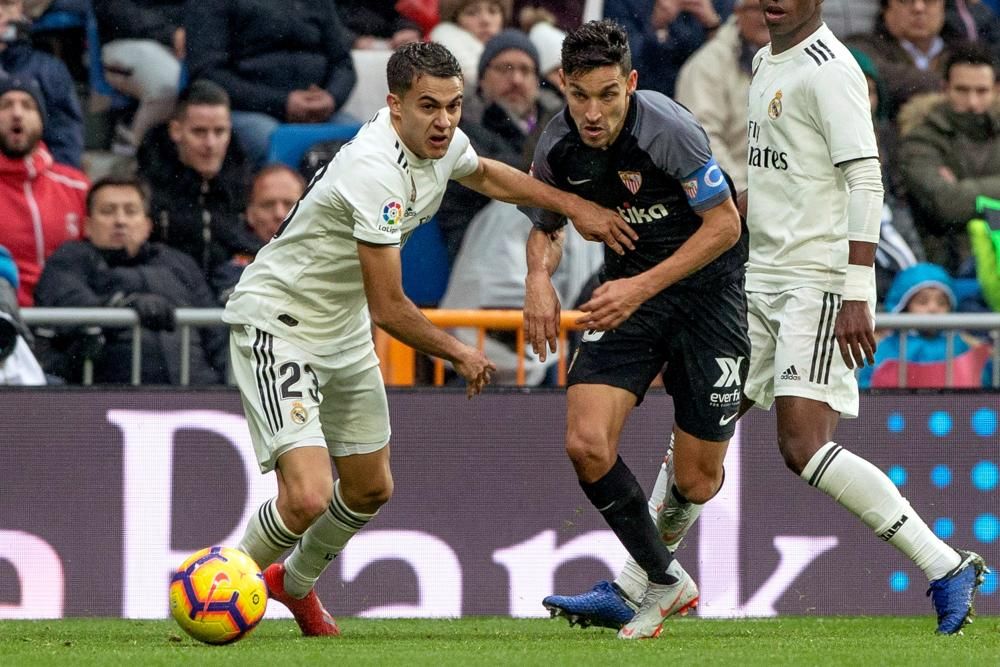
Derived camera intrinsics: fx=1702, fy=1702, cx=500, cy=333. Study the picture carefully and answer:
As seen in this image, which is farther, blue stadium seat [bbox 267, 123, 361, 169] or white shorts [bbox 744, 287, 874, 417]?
blue stadium seat [bbox 267, 123, 361, 169]

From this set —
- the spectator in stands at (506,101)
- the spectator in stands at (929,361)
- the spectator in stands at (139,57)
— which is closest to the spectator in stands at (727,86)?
the spectator in stands at (506,101)

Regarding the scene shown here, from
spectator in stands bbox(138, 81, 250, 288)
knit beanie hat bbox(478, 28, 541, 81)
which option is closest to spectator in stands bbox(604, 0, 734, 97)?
knit beanie hat bbox(478, 28, 541, 81)

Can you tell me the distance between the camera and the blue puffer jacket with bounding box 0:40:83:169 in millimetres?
9336

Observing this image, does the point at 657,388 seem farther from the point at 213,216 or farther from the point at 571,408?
the point at 213,216

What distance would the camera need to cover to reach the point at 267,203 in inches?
359

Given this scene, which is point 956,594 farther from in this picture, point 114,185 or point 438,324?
point 114,185

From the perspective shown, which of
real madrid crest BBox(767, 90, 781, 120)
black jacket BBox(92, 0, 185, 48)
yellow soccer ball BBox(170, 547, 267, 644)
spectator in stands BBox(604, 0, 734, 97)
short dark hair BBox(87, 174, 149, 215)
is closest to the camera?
yellow soccer ball BBox(170, 547, 267, 644)

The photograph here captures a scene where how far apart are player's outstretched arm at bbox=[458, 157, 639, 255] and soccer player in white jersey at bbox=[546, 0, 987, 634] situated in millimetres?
598

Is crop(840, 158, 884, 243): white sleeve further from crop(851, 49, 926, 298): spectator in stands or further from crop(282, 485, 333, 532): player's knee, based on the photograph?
crop(851, 49, 926, 298): spectator in stands

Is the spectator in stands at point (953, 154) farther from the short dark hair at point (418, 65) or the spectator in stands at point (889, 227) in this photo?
the short dark hair at point (418, 65)

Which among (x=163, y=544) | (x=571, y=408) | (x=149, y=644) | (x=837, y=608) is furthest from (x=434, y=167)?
(x=837, y=608)

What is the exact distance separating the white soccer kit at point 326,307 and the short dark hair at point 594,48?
580 mm

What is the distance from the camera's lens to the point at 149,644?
614 cm

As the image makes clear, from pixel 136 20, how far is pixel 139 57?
0.23 meters
